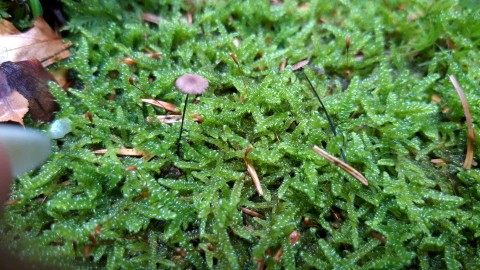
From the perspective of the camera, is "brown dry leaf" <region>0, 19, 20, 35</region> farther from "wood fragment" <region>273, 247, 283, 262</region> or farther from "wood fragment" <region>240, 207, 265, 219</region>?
"wood fragment" <region>273, 247, 283, 262</region>

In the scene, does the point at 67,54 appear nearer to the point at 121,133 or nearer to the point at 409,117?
the point at 121,133

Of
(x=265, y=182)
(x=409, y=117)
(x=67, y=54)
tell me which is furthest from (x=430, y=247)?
(x=67, y=54)

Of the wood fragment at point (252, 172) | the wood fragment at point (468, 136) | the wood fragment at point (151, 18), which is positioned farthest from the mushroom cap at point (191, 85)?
the wood fragment at point (468, 136)

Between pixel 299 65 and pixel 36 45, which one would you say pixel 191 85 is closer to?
pixel 299 65

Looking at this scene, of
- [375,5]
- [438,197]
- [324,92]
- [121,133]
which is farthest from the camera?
[375,5]

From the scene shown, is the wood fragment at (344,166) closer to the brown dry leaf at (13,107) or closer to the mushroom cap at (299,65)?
the mushroom cap at (299,65)

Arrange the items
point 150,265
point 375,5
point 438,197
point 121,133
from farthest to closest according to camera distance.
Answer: point 375,5, point 121,133, point 438,197, point 150,265

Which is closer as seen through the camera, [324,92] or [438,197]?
[438,197]

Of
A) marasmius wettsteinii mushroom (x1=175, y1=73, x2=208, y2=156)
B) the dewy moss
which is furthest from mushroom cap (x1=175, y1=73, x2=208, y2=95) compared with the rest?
the dewy moss
